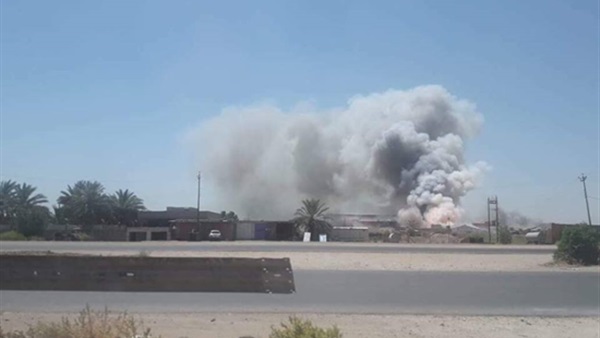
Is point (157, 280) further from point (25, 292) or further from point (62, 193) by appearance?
point (62, 193)

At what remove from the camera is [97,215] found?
11075 centimetres

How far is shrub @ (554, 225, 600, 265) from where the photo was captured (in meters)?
33.7

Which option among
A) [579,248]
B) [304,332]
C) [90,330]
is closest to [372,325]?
[304,332]

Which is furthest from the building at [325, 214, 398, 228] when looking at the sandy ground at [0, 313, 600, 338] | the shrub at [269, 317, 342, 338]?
the shrub at [269, 317, 342, 338]

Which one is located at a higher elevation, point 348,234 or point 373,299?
point 348,234

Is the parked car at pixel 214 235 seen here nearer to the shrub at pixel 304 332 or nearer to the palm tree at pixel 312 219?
the palm tree at pixel 312 219

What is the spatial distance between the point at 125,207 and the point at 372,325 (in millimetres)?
106093

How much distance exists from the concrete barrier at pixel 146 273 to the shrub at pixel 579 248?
77.7 feet

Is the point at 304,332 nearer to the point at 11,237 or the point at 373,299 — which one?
the point at 373,299

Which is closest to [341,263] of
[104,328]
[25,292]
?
[25,292]

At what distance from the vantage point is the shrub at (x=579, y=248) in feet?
111

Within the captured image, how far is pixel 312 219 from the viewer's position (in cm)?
10006

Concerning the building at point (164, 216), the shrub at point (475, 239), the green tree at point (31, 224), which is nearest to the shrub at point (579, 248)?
the shrub at point (475, 239)

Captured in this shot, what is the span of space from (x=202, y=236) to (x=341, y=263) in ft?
177
